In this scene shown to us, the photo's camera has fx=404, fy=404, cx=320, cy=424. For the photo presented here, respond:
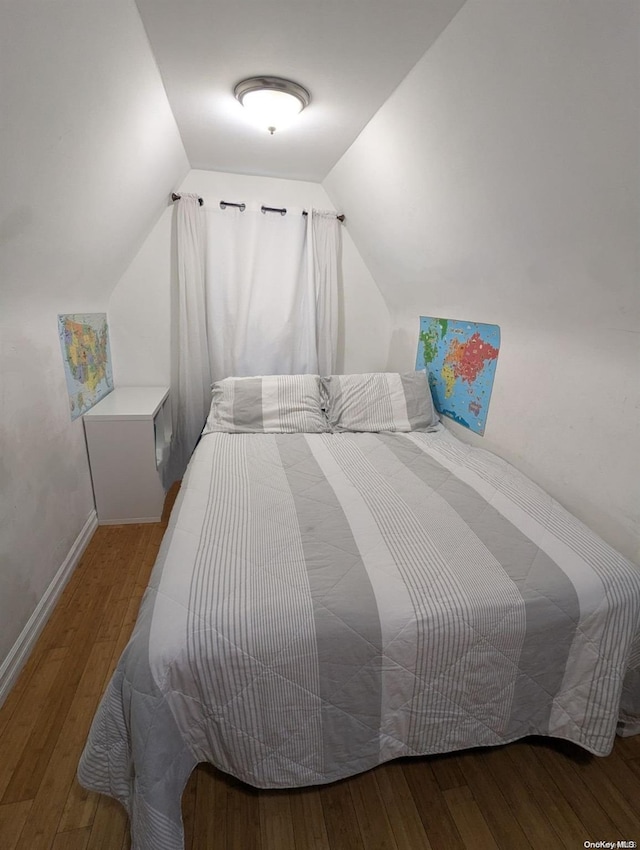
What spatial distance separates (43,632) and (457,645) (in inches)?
62.8

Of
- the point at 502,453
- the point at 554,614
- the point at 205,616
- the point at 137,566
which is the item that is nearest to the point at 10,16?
the point at 205,616

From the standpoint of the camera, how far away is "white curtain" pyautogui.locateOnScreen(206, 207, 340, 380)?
2.63m

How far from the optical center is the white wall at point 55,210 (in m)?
0.98

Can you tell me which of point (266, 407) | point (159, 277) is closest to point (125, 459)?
point (266, 407)

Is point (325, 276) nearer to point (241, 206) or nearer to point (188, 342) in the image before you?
point (241, 206)

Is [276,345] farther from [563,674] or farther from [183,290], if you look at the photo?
[563,674]

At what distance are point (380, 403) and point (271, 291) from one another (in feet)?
3.66

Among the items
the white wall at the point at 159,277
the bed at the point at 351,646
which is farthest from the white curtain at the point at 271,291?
the bed at the point at 351,646

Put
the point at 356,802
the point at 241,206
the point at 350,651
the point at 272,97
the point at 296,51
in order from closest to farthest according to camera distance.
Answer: the point at 350,651, the point at 356,802, the point at 296,51, the point at 272,97, the point at 241,206

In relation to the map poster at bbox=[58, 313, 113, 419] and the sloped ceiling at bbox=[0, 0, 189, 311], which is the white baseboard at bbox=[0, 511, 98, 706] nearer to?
the map poster at bbox=[58, 313, 113, 419]

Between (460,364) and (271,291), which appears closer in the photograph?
(460,364)

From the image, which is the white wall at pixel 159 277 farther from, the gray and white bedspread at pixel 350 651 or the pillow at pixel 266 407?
the gray and white bedspread at pixel 350 651

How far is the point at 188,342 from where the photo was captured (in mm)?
2646

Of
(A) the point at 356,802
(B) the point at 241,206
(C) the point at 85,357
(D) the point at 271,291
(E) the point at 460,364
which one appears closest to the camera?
(A) the point at 356,802
